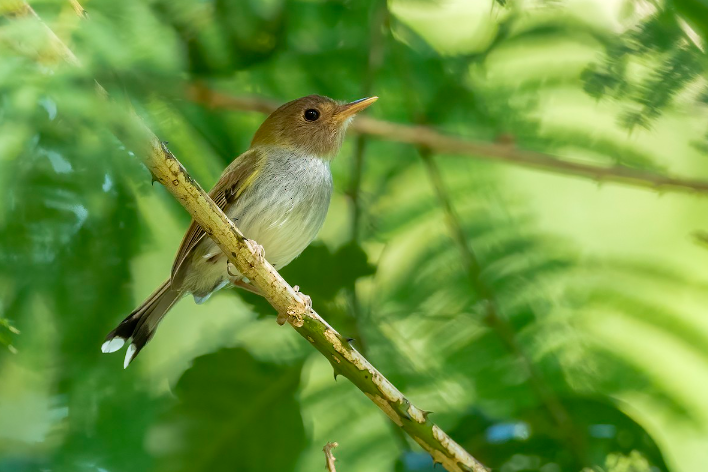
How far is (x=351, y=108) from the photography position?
11.6 feet

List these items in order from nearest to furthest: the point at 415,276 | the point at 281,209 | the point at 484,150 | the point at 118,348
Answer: the point at 118,348, the point at 281,209, the point at 415,276, the point at 484,150

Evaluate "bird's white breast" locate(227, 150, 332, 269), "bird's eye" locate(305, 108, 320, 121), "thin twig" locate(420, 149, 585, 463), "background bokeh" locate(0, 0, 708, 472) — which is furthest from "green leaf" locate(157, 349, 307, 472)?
"bird's eye" locate(305, 108, 320, 121)

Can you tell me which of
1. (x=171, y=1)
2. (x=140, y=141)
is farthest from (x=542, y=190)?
(x=140, y=141)

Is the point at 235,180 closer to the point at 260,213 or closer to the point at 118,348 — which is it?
the point at 260,213

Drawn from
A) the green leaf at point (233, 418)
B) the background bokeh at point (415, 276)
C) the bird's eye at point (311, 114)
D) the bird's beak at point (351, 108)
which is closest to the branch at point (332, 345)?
the background bokeh at point (415, 276)

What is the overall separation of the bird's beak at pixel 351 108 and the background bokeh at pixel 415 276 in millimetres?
181

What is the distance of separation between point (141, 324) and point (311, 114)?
3.84 feet

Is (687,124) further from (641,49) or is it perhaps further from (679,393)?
(679,393)

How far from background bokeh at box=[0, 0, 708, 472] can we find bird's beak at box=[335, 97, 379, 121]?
7.1 inches

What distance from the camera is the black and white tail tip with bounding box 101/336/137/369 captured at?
3.13 metres

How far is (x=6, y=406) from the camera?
10.3ft

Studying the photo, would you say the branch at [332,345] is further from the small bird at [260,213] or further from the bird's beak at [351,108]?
the bird's beak at [351,108]

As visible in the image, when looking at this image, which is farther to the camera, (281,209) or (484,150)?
(484,150)

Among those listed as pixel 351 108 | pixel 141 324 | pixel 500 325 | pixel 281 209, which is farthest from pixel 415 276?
pixel 141 324
